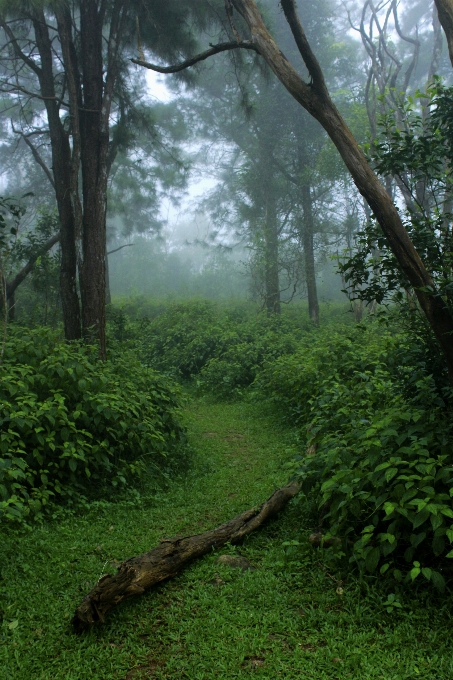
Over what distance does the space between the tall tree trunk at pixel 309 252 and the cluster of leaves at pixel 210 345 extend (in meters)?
3.01

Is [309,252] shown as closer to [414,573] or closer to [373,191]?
[373,191]

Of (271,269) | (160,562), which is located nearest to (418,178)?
(160,562)

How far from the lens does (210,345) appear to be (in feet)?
41.4

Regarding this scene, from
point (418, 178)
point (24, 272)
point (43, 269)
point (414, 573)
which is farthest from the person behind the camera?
point (43, 269)

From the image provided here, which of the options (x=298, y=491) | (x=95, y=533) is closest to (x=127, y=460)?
(x=95, y=533)

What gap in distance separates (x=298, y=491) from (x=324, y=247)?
1836cm

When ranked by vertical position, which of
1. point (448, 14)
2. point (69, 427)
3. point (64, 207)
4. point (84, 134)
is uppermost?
point (84, 134)

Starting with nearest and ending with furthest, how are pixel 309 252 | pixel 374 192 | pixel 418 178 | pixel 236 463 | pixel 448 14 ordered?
pixel 374 192 → pixel 418 178 → pixel 448 14 → pixel 236 463 → pixel 309 252

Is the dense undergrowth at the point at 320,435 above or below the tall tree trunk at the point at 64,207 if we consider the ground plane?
below

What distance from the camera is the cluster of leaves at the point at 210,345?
35.0 ft

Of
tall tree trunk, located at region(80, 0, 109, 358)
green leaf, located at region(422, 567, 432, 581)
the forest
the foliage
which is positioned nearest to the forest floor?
the forest

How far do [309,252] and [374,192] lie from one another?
623 inches

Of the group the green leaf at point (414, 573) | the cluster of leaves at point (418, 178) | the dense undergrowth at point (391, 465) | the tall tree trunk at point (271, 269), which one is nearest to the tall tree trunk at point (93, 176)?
the dense undergrowth at point (391, 465)

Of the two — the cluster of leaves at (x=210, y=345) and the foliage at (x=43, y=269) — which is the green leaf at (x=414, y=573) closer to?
the cluster of leaves at (x=210, y=345)
